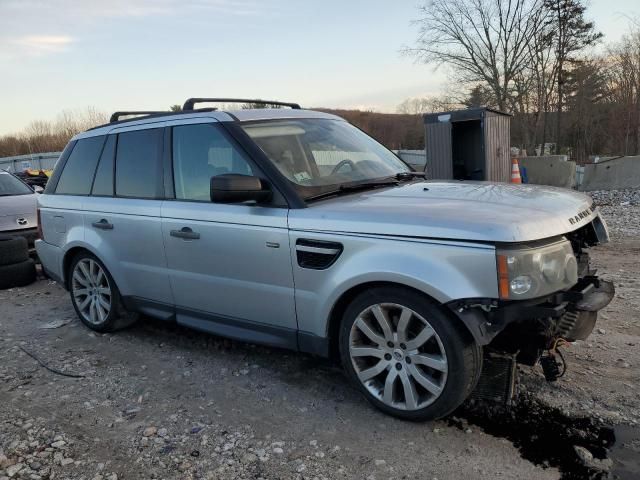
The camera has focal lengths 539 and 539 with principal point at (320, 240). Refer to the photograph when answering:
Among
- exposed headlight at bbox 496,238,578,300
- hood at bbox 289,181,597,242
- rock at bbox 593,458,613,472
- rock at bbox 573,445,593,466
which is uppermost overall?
hood at bbox 289,181,597,242

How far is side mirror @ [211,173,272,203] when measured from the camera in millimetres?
3250

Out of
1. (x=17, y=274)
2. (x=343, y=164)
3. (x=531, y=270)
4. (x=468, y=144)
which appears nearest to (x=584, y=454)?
(x=531, y=270)

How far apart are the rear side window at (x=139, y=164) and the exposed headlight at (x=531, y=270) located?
105 inches

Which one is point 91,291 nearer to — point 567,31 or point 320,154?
point 320,154

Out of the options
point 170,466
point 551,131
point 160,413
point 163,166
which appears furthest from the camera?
point 551,131

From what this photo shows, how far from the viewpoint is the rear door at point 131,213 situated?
4.16 m

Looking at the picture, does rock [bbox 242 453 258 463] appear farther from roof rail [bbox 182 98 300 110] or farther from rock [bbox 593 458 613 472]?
roof rail [bbox 182 98 300 110]

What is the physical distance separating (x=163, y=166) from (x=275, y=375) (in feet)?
5.89

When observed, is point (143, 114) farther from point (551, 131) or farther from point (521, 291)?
point (551, 131)

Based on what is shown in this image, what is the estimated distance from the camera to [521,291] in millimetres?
2615

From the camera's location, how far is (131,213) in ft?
14.1

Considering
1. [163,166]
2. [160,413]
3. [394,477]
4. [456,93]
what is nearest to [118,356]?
[160,413]

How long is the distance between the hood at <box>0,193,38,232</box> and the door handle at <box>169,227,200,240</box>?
4.55 metres

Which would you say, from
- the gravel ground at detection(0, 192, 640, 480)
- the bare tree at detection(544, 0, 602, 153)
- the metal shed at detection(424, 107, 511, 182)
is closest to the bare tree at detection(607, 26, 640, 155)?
the bare tree at detection(544, 0, 602, 153)
